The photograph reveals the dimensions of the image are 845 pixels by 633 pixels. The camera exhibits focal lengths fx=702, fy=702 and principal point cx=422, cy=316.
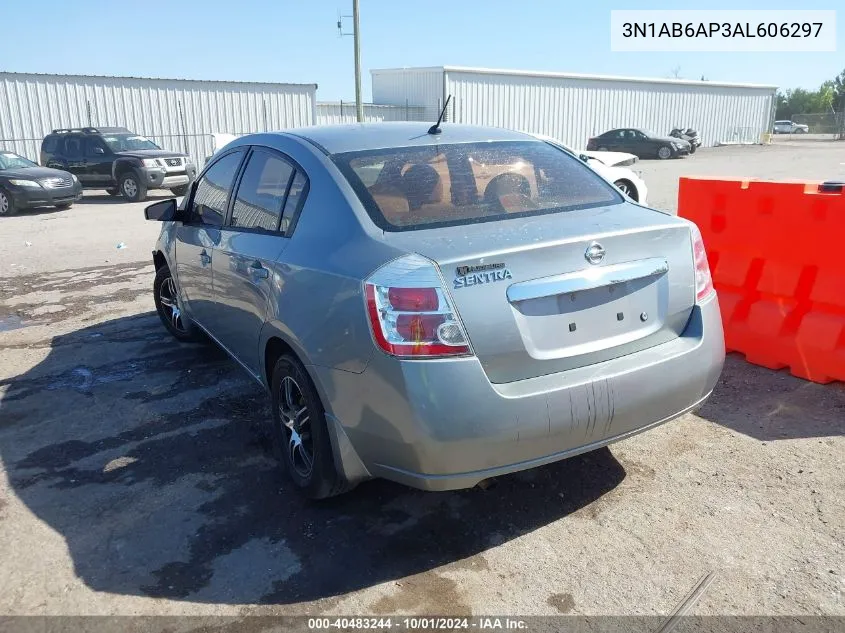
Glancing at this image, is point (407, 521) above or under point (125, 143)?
under

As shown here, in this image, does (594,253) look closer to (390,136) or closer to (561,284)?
(561,284)

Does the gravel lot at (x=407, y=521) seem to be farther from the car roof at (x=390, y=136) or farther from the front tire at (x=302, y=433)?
the car roof at (x=390, y=136)

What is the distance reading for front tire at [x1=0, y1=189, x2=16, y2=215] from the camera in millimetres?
16016

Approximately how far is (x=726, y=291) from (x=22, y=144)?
1003 inches

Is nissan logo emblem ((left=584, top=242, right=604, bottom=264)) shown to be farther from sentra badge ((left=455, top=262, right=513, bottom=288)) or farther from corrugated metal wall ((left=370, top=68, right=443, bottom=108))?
corrugated metal wall ((left=370, top=68, right=443, bottom=108))

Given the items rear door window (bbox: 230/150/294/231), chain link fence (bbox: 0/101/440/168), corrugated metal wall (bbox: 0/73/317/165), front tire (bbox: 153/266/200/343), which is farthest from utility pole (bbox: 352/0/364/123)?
rear door window (bbox: 230/150/294/231)

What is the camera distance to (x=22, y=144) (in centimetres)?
2416

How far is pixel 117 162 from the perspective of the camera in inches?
720

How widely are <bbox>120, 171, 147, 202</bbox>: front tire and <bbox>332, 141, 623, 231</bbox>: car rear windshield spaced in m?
16.3

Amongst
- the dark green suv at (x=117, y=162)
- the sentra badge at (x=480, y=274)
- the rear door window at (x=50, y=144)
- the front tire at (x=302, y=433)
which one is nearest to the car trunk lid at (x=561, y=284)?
the sentra badge at (x=480, y=274)

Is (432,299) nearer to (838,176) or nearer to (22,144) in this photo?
(838,176)

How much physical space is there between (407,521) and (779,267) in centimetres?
325

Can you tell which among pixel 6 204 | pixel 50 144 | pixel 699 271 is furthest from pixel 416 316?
pixel 50 144

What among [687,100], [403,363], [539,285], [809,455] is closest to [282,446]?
[403,363]
